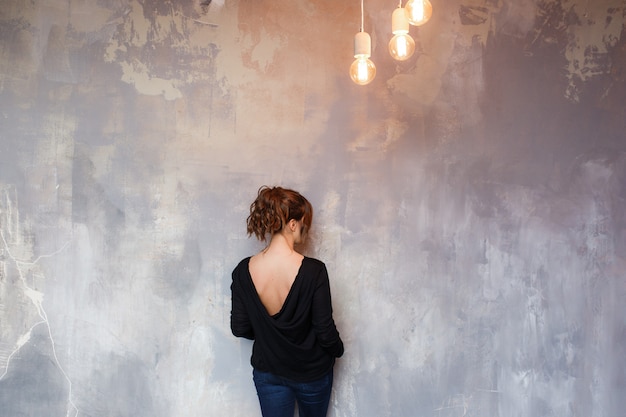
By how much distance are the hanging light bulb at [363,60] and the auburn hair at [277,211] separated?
0.70m

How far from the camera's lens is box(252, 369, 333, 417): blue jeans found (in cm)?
233

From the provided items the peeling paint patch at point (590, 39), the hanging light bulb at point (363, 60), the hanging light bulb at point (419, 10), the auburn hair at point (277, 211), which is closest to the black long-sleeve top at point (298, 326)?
the auburn hair at point (277, 211)

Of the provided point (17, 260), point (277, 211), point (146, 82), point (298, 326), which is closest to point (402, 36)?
point (277, 211)

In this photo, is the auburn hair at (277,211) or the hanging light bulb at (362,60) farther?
the auburn hair at (277,211)

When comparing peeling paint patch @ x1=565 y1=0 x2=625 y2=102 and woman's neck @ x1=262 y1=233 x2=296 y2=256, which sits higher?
peeling paint patch @ x1=565 y1=0 x2=625 y2=102

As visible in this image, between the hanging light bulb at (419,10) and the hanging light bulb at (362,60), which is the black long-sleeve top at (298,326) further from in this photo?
Answer: the hanging light bulb at (419,10)

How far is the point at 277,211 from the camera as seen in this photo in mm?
2344

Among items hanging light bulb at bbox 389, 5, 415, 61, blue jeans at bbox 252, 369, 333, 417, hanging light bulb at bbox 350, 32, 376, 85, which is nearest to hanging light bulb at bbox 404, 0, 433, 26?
hanging light bulb at bbox 389, 5, 415, 61

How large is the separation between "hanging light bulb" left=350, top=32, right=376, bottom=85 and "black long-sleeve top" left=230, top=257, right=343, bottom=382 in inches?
34.7

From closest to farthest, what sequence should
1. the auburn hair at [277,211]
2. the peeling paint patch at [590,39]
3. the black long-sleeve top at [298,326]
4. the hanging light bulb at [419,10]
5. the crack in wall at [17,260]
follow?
the hanging light bulb at [419,10] < the black long-sleeve top at [298,326] < the auburn hair at [277,211] < the crack in wall at [17,260] < the peeling paint patch at [590,39]

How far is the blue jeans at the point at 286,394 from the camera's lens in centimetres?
233

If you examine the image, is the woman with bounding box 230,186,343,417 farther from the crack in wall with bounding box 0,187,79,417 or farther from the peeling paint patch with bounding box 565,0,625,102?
the peeling paint patch with bounding box 565,0,625,102

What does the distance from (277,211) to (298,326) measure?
545 mm

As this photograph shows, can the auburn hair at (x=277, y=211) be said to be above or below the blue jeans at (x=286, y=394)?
above
